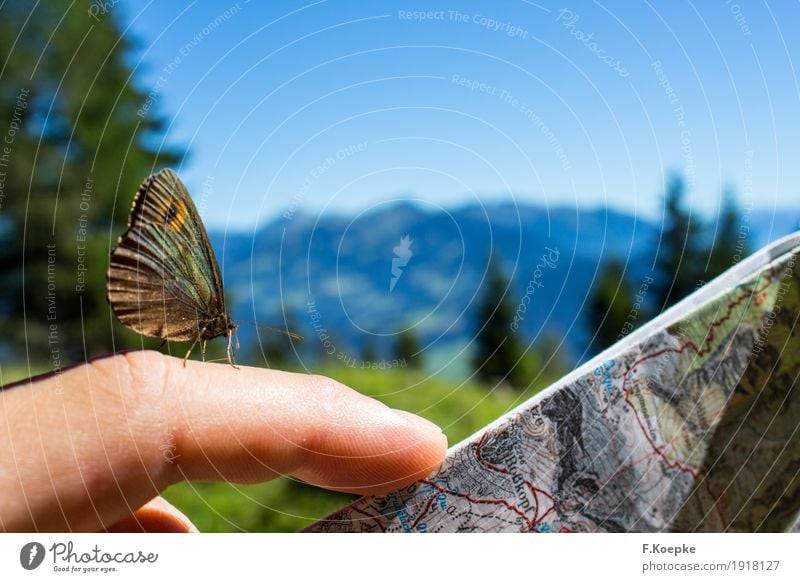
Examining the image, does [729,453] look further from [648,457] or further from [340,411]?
[340,411]

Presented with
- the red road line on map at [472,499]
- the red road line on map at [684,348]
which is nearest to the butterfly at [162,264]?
the red road line on map at [472,499]

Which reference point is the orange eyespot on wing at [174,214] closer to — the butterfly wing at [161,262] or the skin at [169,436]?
the butterfly wing at [161,262]

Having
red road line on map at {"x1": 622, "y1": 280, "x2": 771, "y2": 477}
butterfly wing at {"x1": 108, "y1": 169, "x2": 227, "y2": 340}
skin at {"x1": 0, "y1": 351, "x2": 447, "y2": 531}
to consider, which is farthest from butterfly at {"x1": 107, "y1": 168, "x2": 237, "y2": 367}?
red road line on map at {"x1": 622, "y1": 280, "x2": 771, "y2": 477}

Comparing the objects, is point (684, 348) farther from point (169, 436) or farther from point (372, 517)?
point (169, 436)

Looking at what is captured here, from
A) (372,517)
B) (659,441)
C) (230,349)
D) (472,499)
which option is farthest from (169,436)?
(659,441)
